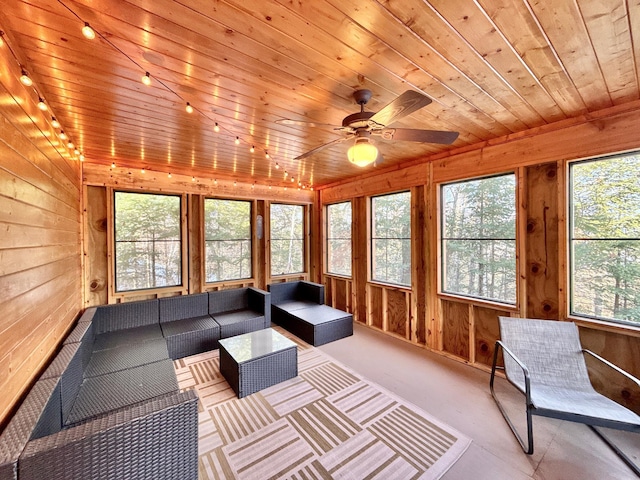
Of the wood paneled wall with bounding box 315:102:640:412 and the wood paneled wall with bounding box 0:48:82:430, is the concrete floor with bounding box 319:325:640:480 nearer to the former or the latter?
the wood paneled wall with bounding box 315:102:640:412

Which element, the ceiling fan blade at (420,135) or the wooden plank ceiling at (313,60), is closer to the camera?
the wooden plank ceiling at (313,60)

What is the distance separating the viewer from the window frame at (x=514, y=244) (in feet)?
9.47

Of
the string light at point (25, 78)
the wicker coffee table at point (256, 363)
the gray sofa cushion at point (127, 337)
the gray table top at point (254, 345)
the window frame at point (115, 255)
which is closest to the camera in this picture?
the string light at point (25, 78)

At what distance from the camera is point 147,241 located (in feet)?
13.3

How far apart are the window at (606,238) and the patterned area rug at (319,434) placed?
184 centimetres

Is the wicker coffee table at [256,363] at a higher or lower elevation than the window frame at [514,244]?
lower

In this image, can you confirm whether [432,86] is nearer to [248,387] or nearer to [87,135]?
[248,387]

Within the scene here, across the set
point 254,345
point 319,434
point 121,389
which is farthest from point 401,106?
point 121,389

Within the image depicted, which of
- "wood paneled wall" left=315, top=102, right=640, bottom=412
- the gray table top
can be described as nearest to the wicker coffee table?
the gray table top

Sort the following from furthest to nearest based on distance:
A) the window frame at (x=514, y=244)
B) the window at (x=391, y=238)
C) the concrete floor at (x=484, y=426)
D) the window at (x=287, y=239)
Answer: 1. the window at (x=287, y=239)
2. the window at (x=391, y=238)
3. the window frame at (x=514, y=244)
4. the concrete floor at (x=484, y=426)

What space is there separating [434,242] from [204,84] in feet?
10.5

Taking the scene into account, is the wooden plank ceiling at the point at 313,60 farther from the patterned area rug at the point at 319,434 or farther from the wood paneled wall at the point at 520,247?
the patterned area rug at the point at 319,434

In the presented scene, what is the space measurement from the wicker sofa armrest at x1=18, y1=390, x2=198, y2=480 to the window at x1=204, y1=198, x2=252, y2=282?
Result: 318cm

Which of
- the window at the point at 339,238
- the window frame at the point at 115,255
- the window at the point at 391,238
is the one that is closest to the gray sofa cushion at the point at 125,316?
the window frame at the point at 115,255
